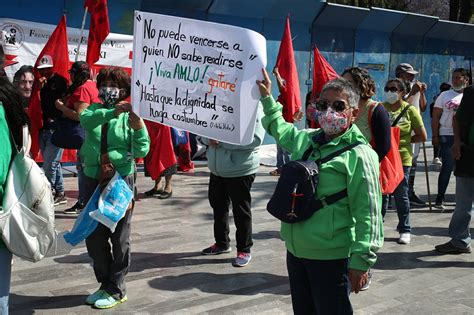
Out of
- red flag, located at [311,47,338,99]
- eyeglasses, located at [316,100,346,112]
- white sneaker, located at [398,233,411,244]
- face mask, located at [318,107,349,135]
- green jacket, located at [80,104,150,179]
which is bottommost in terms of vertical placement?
white sneaker, located at [398,233,411,244]

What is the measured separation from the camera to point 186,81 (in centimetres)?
418

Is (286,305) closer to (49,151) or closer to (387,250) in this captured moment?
(387,250)

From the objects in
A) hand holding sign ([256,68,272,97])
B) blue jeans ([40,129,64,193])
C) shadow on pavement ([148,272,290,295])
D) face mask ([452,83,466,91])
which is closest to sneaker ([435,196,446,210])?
face mask ([452,83,466,91])

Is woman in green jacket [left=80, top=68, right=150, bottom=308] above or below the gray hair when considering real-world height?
below

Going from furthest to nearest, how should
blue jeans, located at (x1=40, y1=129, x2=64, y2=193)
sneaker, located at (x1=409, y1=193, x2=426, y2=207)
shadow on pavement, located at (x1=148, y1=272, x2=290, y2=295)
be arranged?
sneaker, located at (x1=409, y1=193, x2=426, y2=207), blue jeans, located at (x1=40, y1=129, x2=64, y2=193), shadow on pavement, located at (x1=148, y1=272, x2=290, y2=295)

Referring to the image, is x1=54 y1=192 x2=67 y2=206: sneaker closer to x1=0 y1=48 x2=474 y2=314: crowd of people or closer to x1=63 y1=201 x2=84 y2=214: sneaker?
x1=0 y1=48 x2=474 y2=314: crowd of people

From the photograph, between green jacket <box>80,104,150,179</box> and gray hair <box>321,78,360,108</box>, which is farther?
green jacket <box>80,104,150,179</box>

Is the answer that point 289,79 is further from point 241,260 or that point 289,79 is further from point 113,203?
point 113,203

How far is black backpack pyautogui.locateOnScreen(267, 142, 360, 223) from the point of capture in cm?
307

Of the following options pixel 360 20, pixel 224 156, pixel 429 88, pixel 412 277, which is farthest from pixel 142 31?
pixel 429 88

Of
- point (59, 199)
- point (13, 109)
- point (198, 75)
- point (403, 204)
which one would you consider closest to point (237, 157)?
point (198, 75)

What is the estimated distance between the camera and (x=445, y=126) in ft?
28.7

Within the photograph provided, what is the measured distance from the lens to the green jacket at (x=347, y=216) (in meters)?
3.00

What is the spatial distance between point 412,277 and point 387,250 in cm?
84
